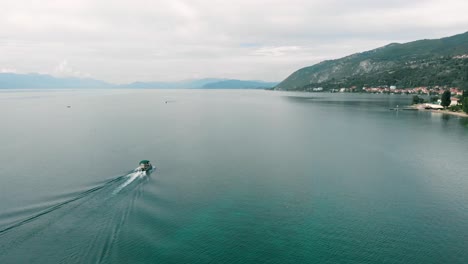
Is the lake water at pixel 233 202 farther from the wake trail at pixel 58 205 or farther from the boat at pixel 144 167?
the boat at pixel 144 167

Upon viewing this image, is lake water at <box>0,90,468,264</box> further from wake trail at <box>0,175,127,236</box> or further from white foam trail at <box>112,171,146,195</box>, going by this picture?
white foam trail at <box>112,171,146,195</box>

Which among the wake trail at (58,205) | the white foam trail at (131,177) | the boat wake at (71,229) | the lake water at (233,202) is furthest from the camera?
the white foam trail at (131,177)

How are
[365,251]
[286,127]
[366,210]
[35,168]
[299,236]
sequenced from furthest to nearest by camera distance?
[286,127] → [35,168] → [366,210] → [299,236] → [365,251]

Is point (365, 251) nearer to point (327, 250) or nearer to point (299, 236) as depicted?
point (327, 250)

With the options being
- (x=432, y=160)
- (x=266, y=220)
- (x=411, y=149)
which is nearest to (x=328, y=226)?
(x=266, y=220)

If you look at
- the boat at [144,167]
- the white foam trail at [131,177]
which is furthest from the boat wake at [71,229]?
the boat at [144,167]

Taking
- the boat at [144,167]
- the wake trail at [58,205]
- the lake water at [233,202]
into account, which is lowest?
the lake water at [233,202]
